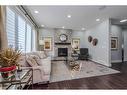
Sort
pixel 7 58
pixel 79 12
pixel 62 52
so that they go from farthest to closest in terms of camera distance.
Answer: pixel 62 52, pixel 79 12, pixel 7 58

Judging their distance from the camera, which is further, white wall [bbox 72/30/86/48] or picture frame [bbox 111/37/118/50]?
white wall [bbox 72/30/86/48]

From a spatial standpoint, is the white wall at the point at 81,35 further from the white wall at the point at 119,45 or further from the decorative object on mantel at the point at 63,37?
the white wall at the point at 119,45

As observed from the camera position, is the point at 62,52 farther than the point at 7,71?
Yes

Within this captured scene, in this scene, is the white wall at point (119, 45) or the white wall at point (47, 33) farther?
the white wall at point (47, 33)

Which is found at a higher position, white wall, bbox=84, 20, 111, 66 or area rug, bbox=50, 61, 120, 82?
white wall, bbox=84, 20, 111, 66

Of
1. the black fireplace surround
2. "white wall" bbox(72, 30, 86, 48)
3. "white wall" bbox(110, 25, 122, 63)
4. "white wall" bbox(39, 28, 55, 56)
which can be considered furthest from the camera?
"white wall" bbox(72, 30, 86, 48)

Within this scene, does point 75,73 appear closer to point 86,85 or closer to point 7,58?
point 86,85

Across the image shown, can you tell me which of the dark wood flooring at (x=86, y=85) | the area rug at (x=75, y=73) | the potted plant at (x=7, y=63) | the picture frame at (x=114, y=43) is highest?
the picture frame at (x=114, y=43)

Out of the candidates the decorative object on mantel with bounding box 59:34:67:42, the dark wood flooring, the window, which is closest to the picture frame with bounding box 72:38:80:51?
the decorative object on mantel with bounding box 59:34:67:42

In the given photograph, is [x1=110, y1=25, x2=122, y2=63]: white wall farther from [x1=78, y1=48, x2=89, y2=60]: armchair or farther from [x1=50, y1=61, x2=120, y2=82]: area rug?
[x1=50, y1=61, x2=120, y2=82]: area rug

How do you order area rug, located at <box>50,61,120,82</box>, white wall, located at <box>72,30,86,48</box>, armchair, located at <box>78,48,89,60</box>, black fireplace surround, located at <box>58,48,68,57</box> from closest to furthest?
area rug, located at <box>50,61,120,82</box>
armchair, located at <box>78,48,89,60</box>
black fireplace surround, located at <box>58,48,68,57</box>
white wall, located at <box>72,30,86,48</box>

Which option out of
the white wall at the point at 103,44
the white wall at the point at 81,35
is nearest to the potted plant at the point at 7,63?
the white wall at the point at 103,44

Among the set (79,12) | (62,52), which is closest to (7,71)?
A: (79,12)
